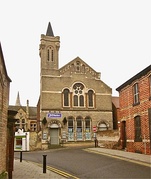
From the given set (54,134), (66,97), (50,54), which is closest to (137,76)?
(66,97)

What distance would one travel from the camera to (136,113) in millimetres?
19531

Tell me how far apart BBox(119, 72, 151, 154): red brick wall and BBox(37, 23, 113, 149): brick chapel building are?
1306 cm

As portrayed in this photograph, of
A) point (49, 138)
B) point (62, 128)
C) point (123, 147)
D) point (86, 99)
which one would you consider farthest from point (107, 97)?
point (123, 147)

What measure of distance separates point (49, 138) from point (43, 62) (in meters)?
11.3

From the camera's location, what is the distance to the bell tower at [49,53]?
36.5m

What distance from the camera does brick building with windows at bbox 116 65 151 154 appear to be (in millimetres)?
17719

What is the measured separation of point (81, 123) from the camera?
1394 inches

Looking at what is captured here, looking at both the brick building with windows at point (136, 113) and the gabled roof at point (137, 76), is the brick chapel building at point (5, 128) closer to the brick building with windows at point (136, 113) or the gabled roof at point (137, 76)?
the brick building with windows at point (136, 113)

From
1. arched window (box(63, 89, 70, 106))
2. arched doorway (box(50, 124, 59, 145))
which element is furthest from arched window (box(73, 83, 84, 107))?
arched doorway (box(50, 124, 59, 145))

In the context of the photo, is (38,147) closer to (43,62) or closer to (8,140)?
(43,62)

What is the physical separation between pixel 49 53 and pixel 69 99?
7763mm

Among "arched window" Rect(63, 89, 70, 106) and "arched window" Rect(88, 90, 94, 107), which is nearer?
"arched window" Rect(63, 89, 70, 106)

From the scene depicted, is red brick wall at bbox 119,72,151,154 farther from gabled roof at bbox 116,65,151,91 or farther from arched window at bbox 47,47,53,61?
arched window at bbox 47,47,53,61

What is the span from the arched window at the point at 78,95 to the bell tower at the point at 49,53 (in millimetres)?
4101
